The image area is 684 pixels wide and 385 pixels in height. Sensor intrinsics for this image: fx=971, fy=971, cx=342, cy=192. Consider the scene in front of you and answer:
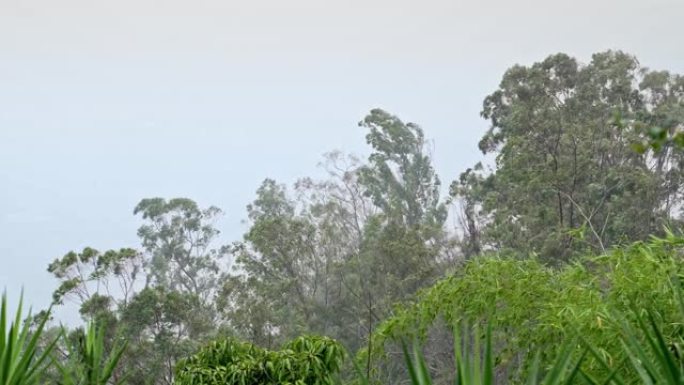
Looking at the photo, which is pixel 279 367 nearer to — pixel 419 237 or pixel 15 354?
pixel 15 354

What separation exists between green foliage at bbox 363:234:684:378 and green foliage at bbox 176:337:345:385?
0.55m

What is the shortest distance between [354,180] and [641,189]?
297 inches

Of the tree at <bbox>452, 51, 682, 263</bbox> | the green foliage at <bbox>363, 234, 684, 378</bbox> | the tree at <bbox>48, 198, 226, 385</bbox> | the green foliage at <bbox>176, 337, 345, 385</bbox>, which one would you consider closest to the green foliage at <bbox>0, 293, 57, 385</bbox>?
the green foliage at <bbox>363, 234, 684, 378</bbox>

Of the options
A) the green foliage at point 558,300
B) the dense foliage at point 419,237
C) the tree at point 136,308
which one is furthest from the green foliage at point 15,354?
the tree at point 136,308

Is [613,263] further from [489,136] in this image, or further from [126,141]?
[126,141]

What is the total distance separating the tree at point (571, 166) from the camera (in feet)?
49.2

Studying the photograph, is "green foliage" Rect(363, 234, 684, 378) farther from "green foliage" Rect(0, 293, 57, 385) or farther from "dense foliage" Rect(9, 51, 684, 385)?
"dense foliage" Rect(9, 51, 684, 385)

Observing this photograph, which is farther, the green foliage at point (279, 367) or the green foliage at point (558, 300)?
the green foliage at point (279, 367)

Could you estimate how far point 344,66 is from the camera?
42.4 metres

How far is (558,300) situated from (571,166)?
10157mm

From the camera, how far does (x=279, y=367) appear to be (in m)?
5.79

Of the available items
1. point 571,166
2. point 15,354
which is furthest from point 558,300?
point 571,166

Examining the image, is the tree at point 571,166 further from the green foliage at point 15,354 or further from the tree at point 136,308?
the green foliage at point 15,354

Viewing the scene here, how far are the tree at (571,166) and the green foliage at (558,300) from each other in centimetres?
794
